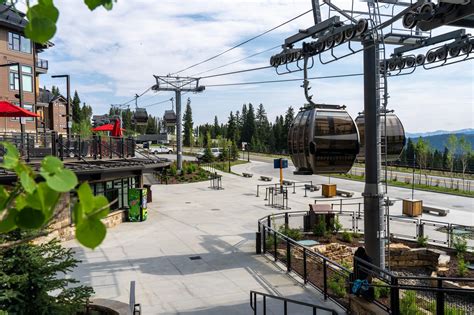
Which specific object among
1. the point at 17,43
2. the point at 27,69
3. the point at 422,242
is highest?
the point at 17,43

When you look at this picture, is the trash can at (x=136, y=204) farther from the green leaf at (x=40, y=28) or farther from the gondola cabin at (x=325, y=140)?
the green leaf at (x=40, y=28)

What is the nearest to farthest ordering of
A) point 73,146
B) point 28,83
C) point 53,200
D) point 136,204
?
point 53,200, point 73,146, point 136,204, point 28,83

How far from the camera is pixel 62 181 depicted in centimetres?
119

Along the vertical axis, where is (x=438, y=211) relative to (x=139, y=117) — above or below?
below

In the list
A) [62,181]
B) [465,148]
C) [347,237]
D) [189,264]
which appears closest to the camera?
[62,181]

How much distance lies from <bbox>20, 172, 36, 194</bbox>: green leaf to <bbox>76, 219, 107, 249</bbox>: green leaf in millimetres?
176

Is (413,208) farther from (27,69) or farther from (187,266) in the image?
(27,69)

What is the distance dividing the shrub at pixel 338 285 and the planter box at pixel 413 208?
13943mm

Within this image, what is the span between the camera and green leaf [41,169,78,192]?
1.18 metres

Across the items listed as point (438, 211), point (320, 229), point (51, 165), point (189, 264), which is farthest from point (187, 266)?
point (438, 211)

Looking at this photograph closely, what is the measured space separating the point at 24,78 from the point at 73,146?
2913cm

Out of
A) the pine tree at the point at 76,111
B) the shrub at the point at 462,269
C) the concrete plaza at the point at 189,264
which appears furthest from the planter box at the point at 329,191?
the pine tree at the point at 76,111

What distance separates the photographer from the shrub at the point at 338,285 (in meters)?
10.6

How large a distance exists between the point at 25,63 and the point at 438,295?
145 feet
